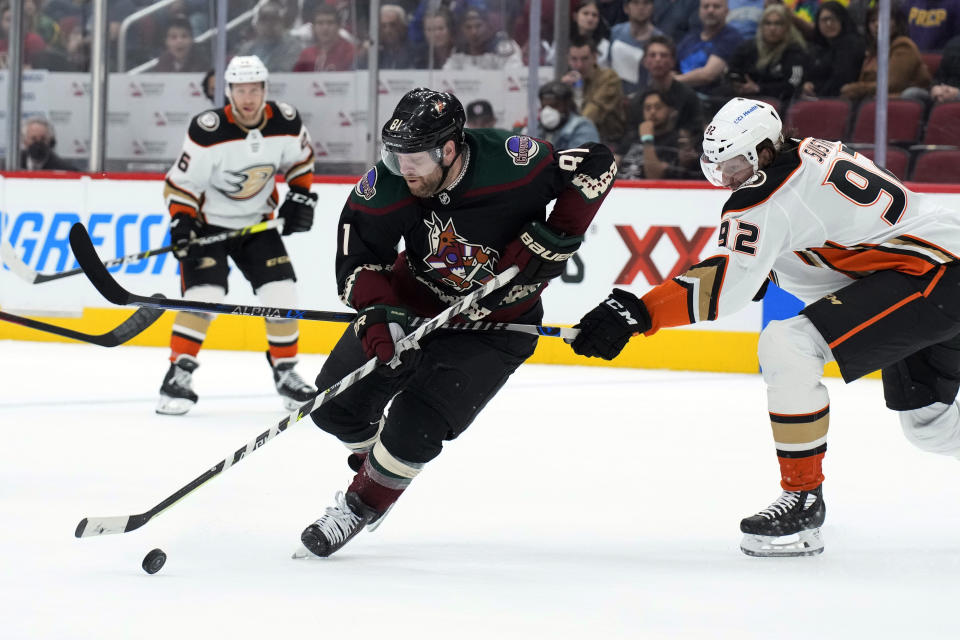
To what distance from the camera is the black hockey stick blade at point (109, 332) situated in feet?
10.4

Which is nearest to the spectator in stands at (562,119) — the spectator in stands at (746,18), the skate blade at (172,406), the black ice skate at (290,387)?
the spectator in stands at (746,18)

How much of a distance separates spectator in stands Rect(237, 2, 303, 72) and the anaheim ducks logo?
6.65ft

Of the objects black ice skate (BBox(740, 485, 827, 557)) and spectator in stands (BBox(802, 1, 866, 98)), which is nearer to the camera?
black ice skate (BBox(740, 485, 827, 557))

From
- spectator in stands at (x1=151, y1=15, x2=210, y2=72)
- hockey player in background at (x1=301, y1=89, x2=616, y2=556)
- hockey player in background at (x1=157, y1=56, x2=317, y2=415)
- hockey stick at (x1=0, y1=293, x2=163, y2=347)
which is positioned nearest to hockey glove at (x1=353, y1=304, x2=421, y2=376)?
hockey player in background at (x1=301, y1=89, x2=616, y2=556)

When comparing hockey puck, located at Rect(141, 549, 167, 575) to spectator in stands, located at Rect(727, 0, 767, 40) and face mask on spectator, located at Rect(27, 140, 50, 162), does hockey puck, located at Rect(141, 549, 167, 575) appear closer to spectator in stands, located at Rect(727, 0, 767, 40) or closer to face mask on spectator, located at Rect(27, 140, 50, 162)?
spectator in stands, located at Rect(727, 0, 767, 40)

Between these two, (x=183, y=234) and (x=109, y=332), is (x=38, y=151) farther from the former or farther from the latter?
(x=109, y=332)

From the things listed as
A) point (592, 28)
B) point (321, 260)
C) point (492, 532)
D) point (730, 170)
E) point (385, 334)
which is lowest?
point (492, 532)

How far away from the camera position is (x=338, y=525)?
8.18ft

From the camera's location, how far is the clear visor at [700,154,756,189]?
2605mm

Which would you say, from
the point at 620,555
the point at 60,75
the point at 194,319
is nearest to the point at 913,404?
the point at 620,555

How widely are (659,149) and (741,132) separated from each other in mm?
3608

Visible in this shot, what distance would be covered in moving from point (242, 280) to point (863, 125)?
3121mm

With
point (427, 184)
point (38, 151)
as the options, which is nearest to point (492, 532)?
point (427, 184)

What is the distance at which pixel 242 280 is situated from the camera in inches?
256
